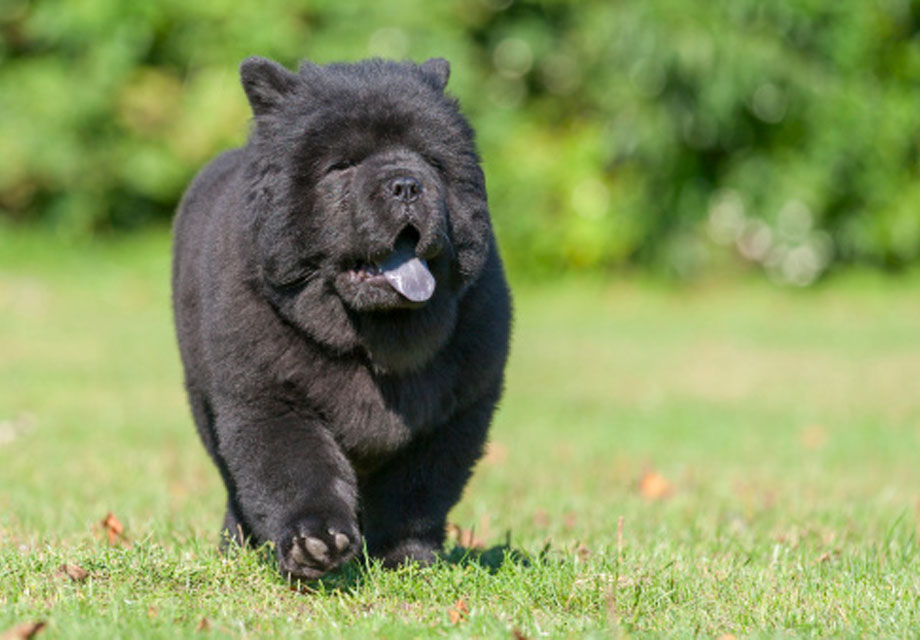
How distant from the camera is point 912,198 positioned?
16.7 m

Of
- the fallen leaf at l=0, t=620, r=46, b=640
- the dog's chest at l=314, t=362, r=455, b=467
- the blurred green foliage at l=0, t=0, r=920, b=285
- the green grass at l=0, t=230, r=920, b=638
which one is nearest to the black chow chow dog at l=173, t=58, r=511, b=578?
Answer: the dog's chest at l=314, t=362, r=455, b=467

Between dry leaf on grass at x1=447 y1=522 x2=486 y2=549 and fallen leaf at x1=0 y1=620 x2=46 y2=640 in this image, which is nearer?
fallen leaf at x1=0 y1=620 x2=46 y2=640

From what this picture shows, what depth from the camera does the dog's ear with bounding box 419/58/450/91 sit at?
426cm

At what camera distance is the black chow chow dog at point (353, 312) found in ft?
12.6

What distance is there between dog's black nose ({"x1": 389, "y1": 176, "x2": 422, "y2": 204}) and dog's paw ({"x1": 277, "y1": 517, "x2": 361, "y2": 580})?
100cm

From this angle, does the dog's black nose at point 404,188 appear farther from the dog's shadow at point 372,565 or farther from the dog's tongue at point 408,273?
the dog's shadow at point 372,565

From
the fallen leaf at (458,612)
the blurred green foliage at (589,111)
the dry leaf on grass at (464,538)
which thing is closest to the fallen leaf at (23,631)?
the fallen leaf at (458,612)

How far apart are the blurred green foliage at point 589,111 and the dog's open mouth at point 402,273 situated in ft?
41.1

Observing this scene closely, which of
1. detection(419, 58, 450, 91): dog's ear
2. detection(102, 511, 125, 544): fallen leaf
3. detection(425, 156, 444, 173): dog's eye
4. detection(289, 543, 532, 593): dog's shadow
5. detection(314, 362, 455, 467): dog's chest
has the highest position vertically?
detection(419, 58, 450, 91): dog's ear

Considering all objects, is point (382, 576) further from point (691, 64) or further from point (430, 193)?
point (691, 64)

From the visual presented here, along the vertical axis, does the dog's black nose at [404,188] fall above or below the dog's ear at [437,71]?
below

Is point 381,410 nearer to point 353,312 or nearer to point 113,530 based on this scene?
point 353,312

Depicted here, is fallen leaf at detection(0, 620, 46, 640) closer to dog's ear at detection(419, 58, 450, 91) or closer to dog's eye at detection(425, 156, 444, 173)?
dog's eye at detection(425, 156, 444, 173)

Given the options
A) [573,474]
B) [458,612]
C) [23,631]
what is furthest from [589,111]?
[23,631]
